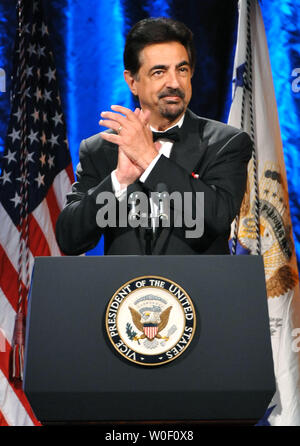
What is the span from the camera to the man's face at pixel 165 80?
1.89m

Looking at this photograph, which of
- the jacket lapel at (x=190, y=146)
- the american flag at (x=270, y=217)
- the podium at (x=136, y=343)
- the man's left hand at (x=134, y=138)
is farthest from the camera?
the american flag at (x=270, y=217)

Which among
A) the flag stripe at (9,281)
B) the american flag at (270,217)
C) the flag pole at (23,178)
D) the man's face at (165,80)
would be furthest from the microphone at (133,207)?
the flag stripe at (9,281)

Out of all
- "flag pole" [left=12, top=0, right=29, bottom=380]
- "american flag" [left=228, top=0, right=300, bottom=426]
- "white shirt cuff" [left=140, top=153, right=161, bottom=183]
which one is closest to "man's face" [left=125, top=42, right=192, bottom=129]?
"white shirt cuff" [left=140, top=153, right=161, bottom=183]

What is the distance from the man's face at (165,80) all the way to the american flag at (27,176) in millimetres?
1071

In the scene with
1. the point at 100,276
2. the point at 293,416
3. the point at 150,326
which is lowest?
the point at 293,416

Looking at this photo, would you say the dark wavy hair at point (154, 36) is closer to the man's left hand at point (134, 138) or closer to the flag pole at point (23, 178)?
the man's left hand at point (134, 138)

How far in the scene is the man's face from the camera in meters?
1.89

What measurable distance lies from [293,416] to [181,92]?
1550 mm

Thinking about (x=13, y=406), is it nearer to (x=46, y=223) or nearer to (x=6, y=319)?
(x=6, y=319)

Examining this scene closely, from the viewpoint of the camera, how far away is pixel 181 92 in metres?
1.89

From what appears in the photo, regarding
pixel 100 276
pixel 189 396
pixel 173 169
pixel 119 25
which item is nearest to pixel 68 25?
pixel 119 25

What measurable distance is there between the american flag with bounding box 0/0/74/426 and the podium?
4.87 ft

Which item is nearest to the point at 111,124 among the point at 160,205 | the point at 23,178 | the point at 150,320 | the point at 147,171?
the point at 147,171

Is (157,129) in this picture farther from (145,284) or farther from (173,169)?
(145,284)
